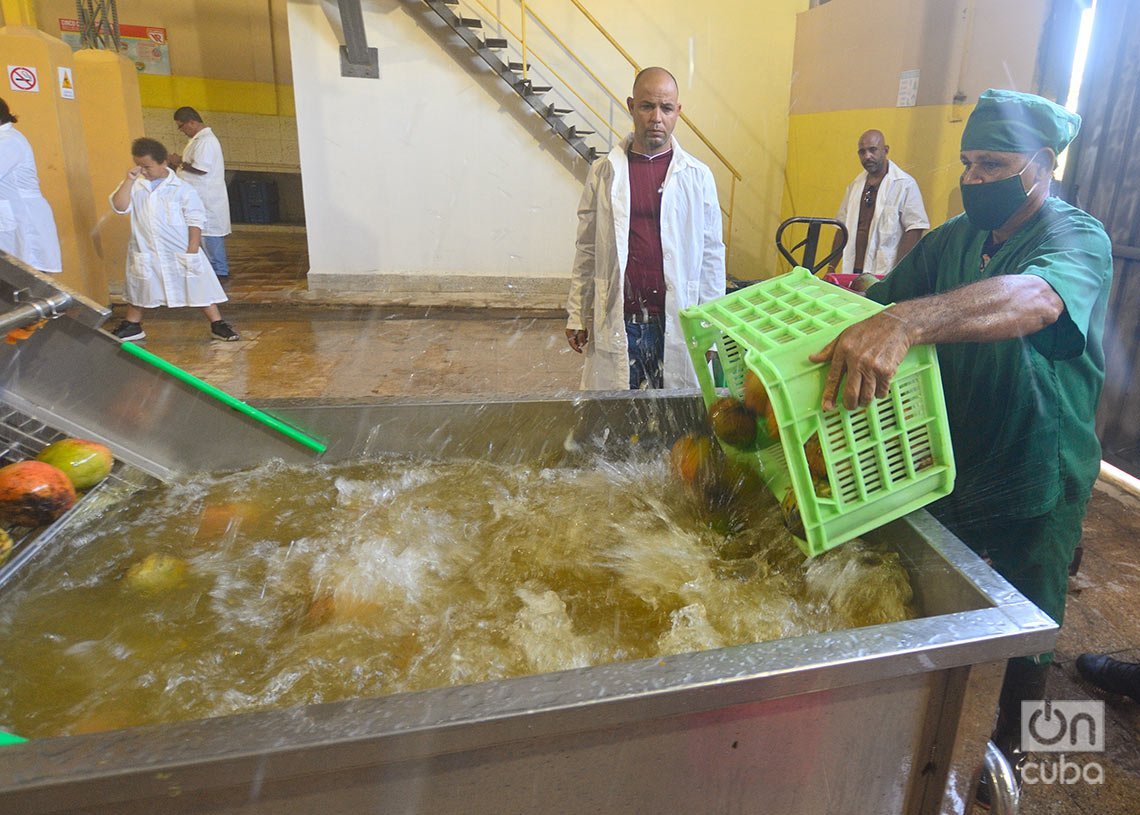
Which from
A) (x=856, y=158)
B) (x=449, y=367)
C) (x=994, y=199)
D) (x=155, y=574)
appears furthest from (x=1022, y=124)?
(x=856, y=158)

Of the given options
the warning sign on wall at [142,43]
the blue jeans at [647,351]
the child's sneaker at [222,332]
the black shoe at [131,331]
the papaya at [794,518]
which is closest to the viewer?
the papaya at [794,518]

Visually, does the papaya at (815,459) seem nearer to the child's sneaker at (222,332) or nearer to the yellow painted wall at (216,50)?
the child's sneaker at (222,332)

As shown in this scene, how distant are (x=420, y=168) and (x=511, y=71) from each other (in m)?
1.44

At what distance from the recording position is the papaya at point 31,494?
1.63 metres

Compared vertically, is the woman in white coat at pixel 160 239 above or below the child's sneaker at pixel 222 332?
above

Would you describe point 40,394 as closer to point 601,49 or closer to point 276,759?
point 276,759

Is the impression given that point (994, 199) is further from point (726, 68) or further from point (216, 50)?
point (216, 50)

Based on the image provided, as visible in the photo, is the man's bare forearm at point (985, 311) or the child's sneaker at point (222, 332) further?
the child's sneaker at point (222, 332)

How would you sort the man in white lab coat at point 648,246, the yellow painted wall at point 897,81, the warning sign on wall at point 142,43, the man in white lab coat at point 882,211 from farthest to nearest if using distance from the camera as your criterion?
the warning sign on wall at point 142,43 < the man in white lab coat at point 882,211 < the yellow painted wall at point 897,81 < the man in white lab coat at point 648,246

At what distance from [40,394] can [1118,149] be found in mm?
5156

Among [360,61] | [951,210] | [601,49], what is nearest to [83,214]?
[360,61]

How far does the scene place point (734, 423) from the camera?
5.92ft

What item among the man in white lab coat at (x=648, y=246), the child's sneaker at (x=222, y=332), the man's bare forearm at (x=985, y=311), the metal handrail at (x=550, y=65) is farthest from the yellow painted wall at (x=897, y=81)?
the child's sneaker at (x=222, y=332)

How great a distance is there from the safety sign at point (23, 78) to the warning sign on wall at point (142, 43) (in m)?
6.48
